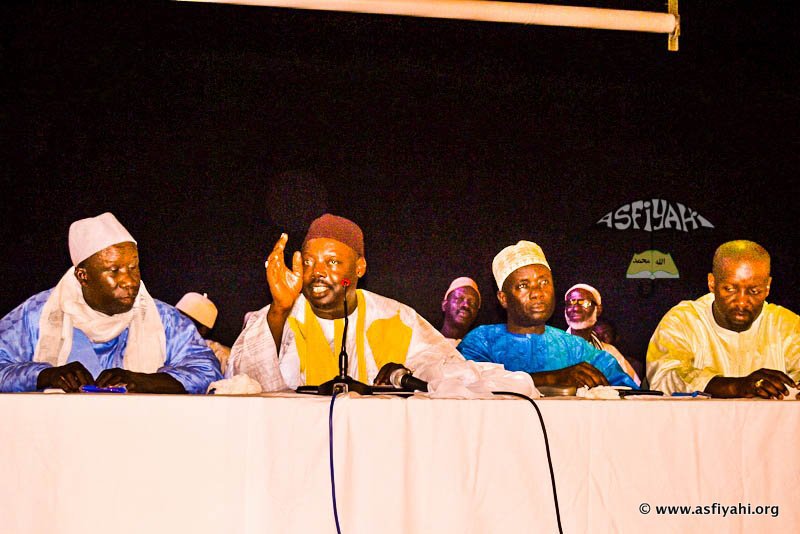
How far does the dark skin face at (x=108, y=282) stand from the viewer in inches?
171

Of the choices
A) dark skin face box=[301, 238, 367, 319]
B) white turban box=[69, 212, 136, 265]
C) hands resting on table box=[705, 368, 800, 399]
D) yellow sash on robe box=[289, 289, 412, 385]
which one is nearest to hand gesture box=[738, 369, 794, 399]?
hands resting on table box=[705, 368, 800, 399]

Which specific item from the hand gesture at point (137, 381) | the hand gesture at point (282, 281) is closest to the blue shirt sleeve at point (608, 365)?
the hand gesture at point (282, 281)

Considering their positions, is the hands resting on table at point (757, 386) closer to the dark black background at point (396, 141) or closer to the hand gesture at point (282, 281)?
the dark black background at point (396, 141)

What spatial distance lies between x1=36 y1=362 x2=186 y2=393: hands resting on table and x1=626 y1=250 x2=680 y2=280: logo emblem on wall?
3.43 m

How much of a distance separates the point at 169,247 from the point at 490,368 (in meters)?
2.67

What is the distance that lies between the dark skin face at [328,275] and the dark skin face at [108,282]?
3.11 ft

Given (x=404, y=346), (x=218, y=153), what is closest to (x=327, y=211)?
(x=218, y=153)

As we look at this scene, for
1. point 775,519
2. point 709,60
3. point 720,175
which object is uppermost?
point 709,60

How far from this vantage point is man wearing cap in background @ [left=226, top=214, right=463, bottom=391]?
4547 mm

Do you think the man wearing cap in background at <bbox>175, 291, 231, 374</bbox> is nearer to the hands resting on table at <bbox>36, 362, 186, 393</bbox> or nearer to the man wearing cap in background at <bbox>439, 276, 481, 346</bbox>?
the man wearing cap in background at <bbox>439, 276, 481, 346</bbox>

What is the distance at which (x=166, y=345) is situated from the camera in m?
4.25

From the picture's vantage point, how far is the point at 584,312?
548 centimetres

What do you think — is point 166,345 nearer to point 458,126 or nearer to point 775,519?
point 458,126

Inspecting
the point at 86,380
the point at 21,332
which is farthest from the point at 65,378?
the point at 21,332
